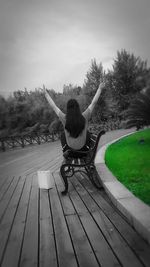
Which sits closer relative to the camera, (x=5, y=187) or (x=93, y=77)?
(x=5, y=187)

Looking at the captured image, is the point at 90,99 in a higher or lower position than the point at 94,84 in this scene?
lower

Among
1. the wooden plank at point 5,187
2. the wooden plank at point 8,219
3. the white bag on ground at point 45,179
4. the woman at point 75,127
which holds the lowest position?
the wooden plank at point 5,187

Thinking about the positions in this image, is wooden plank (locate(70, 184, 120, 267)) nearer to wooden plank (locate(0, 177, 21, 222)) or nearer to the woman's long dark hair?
wooden plank (locate(0, 177, 21, 222))

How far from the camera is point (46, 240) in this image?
2031 mm

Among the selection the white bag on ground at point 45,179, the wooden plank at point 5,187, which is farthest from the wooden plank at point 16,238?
the wooden plank at point 5,187

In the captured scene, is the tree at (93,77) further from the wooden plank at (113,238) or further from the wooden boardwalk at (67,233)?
the wooden plank at (113,238)

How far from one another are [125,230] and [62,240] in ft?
2.11

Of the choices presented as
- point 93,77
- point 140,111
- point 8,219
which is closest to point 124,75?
point 93,77

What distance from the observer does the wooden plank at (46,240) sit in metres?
1.72

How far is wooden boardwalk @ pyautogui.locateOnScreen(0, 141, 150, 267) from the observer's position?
5.60 feet

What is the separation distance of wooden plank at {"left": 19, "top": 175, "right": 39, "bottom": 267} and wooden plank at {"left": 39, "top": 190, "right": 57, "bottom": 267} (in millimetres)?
53

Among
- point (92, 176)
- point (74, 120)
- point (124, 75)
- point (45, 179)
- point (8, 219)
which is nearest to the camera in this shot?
point (8, 219)

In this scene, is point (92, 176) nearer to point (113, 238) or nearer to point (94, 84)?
point (113, 238)

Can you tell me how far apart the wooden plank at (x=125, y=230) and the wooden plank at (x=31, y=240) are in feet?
2.76
